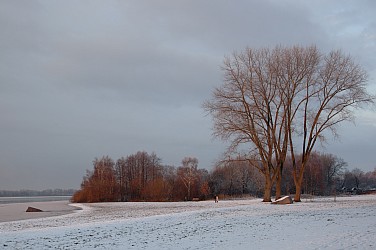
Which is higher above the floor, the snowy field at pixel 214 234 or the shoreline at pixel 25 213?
the snowy field at pixel 214 234

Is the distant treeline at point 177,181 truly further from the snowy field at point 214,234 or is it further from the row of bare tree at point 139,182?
the snowy field at point 214,234

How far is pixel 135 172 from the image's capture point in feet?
431

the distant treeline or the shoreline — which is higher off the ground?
the distant treeline

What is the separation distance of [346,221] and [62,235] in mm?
14672

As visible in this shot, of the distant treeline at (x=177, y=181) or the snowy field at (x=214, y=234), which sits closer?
the snowy field at (x=214, y=234)

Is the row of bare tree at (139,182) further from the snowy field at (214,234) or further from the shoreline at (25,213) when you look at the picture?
the snowy field at (214,234)

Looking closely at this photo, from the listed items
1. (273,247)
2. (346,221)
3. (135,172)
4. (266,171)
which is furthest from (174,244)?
(135,172)

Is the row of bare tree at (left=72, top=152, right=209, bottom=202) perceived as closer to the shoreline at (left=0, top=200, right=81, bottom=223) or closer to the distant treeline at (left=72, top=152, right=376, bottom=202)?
the distant treeline at (left=72, top=152, right=376, bottom=202)

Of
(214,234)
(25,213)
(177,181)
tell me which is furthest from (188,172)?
(214,234)

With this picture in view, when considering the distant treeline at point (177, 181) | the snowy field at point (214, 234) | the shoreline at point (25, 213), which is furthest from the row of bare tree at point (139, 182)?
the snowy field at point (214, 234)

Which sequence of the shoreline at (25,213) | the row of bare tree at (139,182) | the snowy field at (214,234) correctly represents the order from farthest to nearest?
the row of bare tree at (139,182) < the shoreline at (25,213) < the snowy field at (214,234)

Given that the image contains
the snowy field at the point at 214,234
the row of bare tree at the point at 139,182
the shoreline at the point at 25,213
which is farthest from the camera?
the row of bare tree at the point at 139,182

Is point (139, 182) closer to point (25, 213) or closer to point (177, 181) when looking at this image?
point (177, 181)

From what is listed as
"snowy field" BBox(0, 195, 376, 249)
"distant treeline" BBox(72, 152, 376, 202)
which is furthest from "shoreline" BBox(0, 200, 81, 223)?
"distant treeline" BBox(72, 152, 376, 202)
